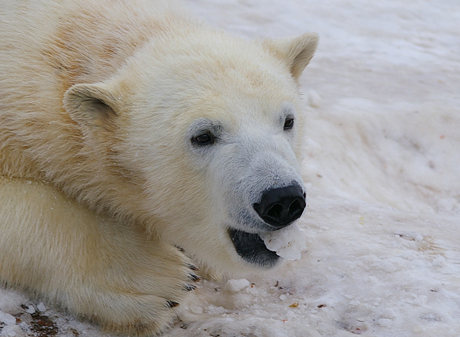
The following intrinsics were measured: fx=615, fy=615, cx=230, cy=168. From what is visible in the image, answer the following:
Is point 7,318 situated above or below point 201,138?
below

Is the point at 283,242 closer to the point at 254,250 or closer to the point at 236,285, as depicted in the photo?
the point at 254,250

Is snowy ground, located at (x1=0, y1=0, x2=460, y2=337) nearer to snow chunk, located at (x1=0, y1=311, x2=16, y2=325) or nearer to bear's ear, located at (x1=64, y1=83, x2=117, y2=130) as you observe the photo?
snow chunk, located at (x1=0, y1=311, x2=16, y2=325)

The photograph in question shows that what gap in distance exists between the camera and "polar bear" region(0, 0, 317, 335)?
2730 millimetres

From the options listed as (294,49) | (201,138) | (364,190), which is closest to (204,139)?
(201,138)

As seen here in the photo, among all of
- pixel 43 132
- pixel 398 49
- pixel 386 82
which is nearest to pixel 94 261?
pixel 43 132

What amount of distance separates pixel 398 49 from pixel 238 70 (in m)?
5.52

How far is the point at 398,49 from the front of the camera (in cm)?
785

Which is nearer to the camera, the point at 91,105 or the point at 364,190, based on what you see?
the point at 91,105

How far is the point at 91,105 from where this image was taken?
113 inches

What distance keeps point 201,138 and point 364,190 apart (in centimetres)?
260

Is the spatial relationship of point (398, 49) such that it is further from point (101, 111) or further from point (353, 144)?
point (101, 111)

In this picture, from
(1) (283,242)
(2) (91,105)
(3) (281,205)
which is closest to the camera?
(3) (281,205)

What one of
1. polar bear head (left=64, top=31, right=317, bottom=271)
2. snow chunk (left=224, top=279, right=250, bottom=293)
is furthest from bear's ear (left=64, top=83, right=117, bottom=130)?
snow chunk (left=224, top=279, right=250, bottom=293)

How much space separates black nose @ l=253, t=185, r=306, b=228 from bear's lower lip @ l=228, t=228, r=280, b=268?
0.92 ft
